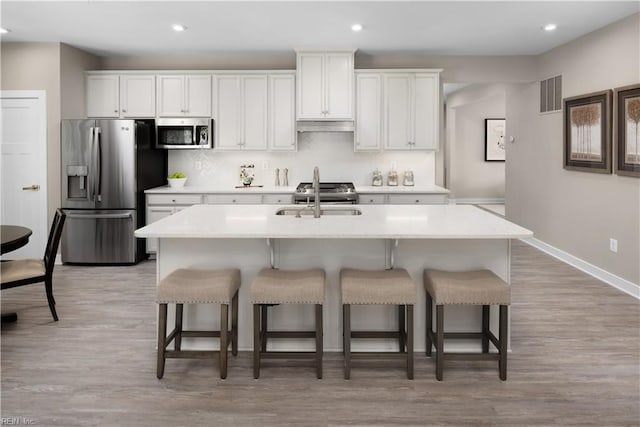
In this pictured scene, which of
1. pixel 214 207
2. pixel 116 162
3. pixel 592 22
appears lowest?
pixel 214 207

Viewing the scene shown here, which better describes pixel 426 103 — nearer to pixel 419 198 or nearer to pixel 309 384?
pixel 419 198

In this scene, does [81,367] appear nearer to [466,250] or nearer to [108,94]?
[466,250]

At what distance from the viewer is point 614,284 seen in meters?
4.96

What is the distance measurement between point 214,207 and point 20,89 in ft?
11.3

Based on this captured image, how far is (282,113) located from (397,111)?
1418mm

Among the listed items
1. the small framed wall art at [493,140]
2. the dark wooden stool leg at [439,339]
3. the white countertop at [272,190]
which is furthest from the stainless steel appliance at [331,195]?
the small framed wall art at [493,140]

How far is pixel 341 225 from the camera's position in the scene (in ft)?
10.2

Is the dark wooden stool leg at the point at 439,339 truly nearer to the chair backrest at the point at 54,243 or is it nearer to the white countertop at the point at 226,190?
the chair backrest at the point at 54,243

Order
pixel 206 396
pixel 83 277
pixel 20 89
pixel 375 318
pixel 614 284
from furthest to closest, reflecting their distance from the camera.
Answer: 1. pixel 20 89
2. pixel 83 277
3. pixel 614 284
4. pixel 375 318
5. pixel 206 396

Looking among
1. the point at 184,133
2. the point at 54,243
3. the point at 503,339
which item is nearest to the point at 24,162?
the point at 184,133

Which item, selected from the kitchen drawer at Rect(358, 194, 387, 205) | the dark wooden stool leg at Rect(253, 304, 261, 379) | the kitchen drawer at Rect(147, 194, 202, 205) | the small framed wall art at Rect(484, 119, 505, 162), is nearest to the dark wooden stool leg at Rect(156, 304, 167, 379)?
the dark wooden stool leg at Rect(253, 304, 261, 379)

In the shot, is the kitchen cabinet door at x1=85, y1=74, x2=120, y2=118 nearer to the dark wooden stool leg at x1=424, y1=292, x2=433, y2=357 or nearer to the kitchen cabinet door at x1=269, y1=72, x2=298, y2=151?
the kitchen cabinet door at x1=269, y1=72, x2=298, y2=151

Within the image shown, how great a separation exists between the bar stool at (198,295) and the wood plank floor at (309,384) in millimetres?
151

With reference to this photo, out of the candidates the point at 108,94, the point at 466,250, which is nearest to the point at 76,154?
the point at 108,94
